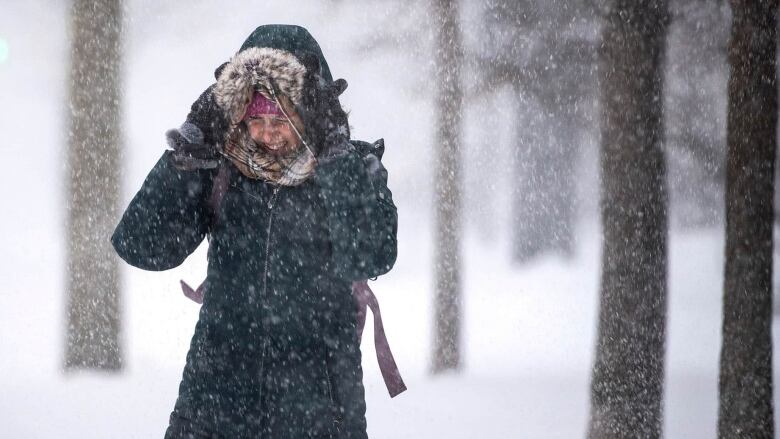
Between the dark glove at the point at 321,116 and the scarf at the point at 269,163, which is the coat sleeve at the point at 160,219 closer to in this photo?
the scarf at the point at 269,163

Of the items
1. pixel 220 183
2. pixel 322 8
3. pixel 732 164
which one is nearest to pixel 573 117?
pixel 322 8

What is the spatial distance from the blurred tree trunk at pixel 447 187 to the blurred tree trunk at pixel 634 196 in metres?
2.91

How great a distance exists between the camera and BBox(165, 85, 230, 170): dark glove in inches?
95.2

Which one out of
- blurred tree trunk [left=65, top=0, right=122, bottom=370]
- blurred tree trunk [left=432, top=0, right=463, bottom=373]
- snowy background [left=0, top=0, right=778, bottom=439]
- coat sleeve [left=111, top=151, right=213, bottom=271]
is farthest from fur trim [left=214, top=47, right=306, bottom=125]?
blurred tree trunk [left=432, top=0, right=463, bottom=373]

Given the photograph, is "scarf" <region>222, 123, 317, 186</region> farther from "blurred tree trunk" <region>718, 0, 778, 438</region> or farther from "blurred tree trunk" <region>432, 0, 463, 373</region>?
"blurred tree trunk" <region>432, 0, 463, 373</region>

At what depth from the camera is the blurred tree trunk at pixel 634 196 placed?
4.64 metres

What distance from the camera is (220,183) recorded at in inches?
99.6

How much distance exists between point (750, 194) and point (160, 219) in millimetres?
3584

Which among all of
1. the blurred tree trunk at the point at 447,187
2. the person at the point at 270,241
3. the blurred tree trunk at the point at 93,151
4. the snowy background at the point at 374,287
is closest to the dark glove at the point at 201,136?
the person at the point at 270,241

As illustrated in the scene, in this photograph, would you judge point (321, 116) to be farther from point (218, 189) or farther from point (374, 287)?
point (374, 287)

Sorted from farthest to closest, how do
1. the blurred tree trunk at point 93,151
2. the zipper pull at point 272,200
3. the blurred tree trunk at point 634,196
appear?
the blurred tree trunk at point 93,151
the blurred tree trunk at point 634,196
the zipper pull at point 272,200

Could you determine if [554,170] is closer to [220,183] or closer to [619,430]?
[619,430]

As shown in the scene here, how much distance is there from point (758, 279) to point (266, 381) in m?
3.39

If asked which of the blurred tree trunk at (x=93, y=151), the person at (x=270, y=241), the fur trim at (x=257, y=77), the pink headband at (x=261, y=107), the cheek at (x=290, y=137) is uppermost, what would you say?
the blurred tree trunk at (x=93, y=151)
